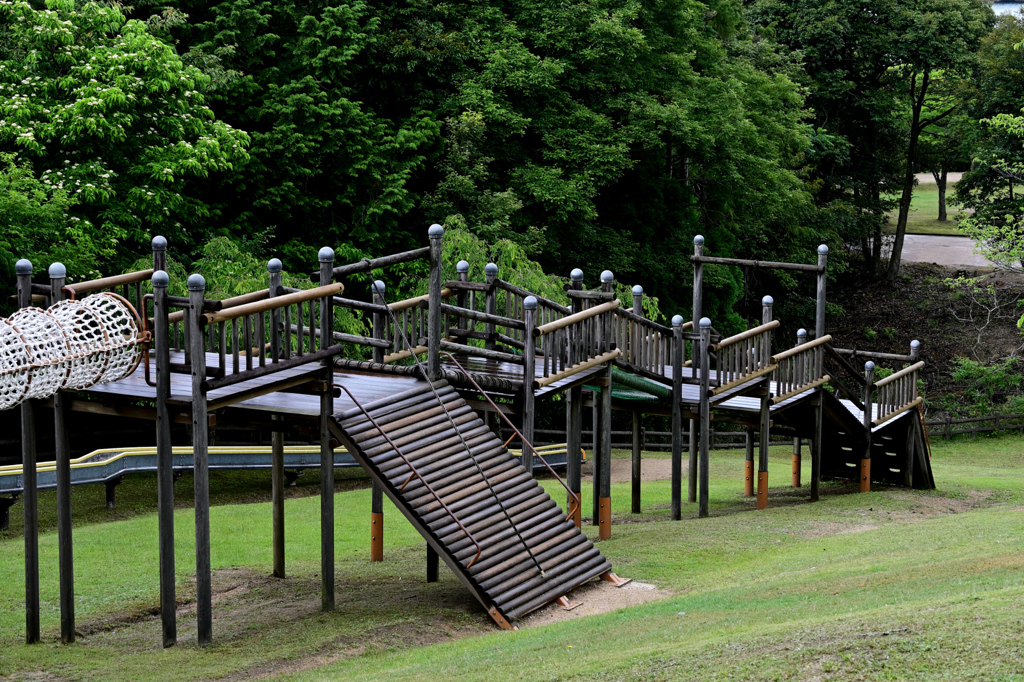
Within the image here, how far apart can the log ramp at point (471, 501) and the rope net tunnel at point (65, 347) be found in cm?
258

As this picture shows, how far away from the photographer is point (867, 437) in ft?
79.9

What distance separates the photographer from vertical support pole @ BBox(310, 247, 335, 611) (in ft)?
45.7

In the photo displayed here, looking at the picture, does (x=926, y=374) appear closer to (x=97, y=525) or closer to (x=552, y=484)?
(x=552, y=484)

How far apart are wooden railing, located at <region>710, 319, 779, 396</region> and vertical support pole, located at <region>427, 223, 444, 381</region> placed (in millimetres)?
6277

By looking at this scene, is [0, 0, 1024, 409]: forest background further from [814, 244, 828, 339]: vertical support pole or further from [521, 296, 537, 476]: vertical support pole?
→ [521, 296, 537, 476]: vertical support pole

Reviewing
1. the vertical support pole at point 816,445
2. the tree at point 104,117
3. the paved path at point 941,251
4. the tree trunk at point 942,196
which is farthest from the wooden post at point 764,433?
the tree trunk at point 942,196

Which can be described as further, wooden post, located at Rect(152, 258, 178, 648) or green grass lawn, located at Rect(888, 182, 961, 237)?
green grass lawn, located at Rect(888, 182, 961, 237)

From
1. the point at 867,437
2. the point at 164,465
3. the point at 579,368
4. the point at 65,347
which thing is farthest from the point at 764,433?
the point at 65,347

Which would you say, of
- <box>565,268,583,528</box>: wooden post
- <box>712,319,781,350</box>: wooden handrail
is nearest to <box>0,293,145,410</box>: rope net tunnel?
<box>565,268,583,528</box>: wooden post

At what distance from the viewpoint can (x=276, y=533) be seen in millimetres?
16500

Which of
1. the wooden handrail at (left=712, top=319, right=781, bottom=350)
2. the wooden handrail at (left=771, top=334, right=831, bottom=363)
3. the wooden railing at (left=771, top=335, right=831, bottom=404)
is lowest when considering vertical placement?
the wooden railing at (left=771, top=335, right=831, bottom=404)

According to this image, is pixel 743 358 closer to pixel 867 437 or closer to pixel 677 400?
pixel 677 400

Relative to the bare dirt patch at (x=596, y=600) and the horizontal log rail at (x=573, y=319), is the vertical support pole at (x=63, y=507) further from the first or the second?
the horizontal log rail at (x=573, y=319)

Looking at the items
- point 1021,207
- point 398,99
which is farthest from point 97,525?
point 1021,207
